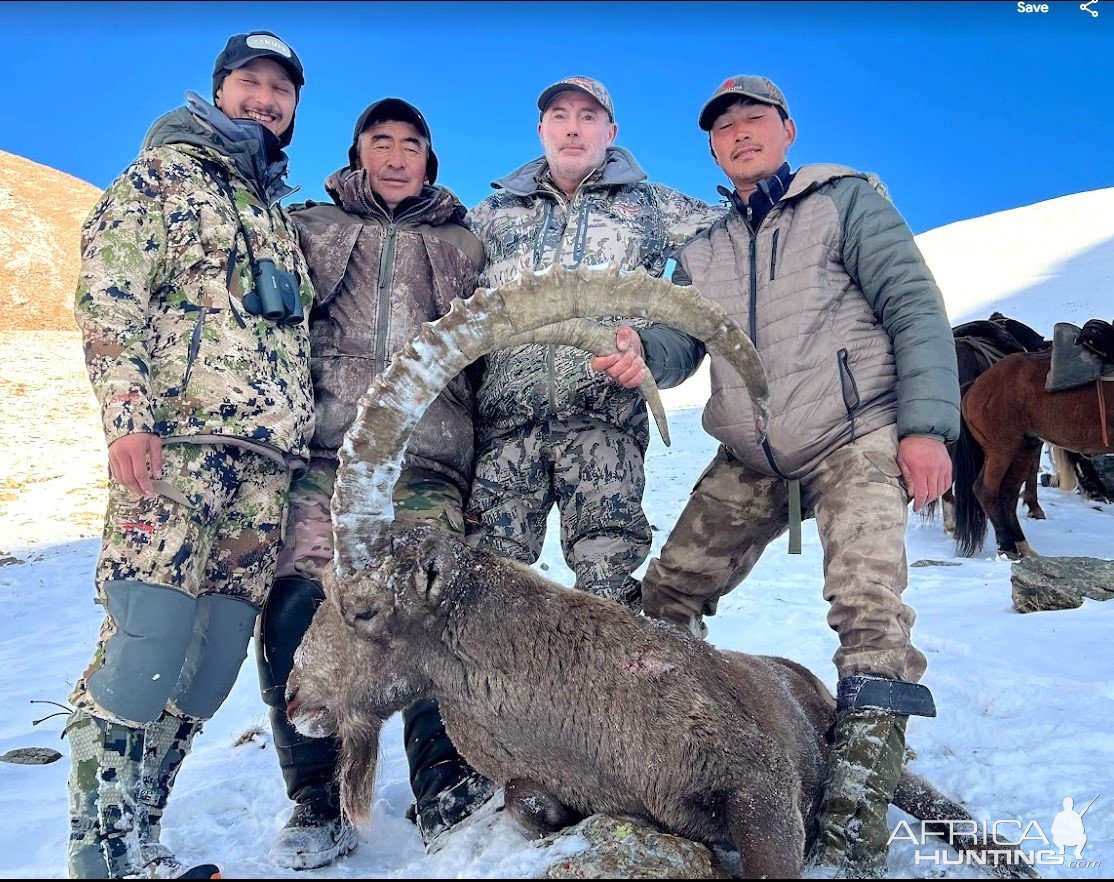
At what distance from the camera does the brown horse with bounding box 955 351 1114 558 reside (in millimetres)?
9211

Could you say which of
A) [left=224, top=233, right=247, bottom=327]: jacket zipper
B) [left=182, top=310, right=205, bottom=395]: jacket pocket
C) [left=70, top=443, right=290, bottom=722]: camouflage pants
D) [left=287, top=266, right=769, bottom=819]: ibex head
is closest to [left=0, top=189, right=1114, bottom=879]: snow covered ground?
[left=287, top=266, right=769, bottom=819]: ibex head

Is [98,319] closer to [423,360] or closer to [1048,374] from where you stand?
[423,360]

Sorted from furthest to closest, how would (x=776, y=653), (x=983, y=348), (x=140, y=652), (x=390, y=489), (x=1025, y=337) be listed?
(x=1025, y=337), (x=983, y=348), (x=776, y=653), (x=140, y=652), (x=390, y=489)

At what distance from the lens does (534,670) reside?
113 inches

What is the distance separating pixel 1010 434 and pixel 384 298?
8657mm

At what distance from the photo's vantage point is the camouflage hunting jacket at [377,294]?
4.12 meters

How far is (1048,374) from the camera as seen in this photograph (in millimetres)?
9328

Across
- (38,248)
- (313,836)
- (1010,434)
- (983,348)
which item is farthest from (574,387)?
(38,248)

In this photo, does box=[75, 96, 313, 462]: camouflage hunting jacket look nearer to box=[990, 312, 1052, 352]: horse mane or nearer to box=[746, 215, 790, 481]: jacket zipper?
box=[746, 215, 790, 481]: jacket zipper

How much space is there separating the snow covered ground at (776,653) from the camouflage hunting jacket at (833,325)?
171 centimetres

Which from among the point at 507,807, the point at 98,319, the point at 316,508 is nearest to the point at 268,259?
the point at 98,319

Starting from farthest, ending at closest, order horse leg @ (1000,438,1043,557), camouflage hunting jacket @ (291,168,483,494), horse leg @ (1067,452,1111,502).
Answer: horse leg @ (1067,452,1111,502), horse leg @ (1000,438,1043,557), camouflage hunting jacket @ (291,168,483,494)

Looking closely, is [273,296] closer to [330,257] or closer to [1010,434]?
[330,257]

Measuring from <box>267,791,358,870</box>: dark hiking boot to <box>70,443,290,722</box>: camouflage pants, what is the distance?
95 centimetres
